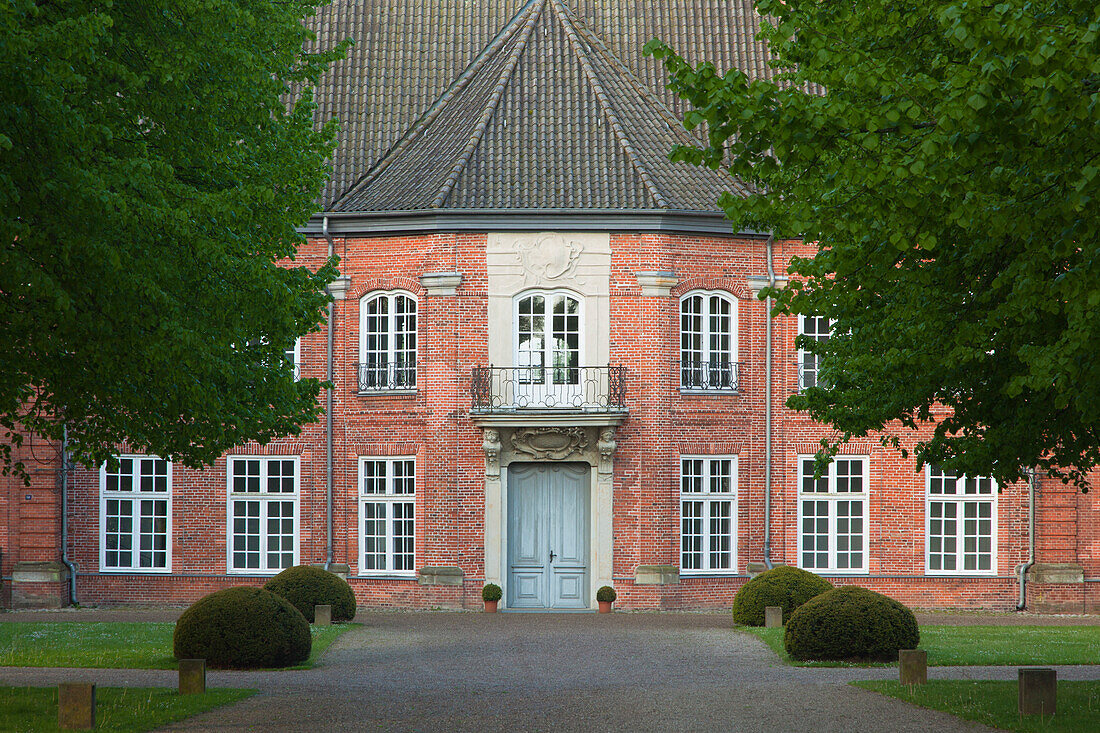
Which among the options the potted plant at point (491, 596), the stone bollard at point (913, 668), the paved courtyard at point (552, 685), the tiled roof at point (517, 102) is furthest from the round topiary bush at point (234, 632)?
the tiled roof at point (517, 102)

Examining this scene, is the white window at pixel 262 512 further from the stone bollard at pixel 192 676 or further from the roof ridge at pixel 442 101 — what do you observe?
the stone bollard at pixel 192 676

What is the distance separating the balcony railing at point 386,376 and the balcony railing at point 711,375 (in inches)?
207

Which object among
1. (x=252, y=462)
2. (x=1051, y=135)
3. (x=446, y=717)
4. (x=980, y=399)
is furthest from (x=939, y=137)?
(x=252, y=462)

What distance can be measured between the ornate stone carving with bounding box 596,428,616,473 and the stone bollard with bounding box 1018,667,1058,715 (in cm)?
1246

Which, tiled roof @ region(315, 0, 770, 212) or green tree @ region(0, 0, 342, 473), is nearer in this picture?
green tree @ region(0, 0, 342, 473)

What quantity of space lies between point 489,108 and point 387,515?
8.30 meters

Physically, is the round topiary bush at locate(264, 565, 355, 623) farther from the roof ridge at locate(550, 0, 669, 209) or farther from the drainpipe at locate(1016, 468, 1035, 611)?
the drainpipe at locate(1016, 468, 1035, 611)

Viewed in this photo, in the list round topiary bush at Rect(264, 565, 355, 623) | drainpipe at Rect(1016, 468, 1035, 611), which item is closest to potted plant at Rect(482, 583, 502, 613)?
round topiary bush at Rect(264, 565, 355, 623)

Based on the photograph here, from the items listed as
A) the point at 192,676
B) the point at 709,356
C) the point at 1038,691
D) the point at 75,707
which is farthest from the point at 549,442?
the point at 75,707

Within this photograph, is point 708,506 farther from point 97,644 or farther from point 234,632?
point 234,632

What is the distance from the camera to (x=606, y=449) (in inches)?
939

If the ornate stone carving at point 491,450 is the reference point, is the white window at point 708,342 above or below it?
above

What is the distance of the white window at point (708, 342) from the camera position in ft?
81.2

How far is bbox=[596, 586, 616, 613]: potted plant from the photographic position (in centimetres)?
2352
